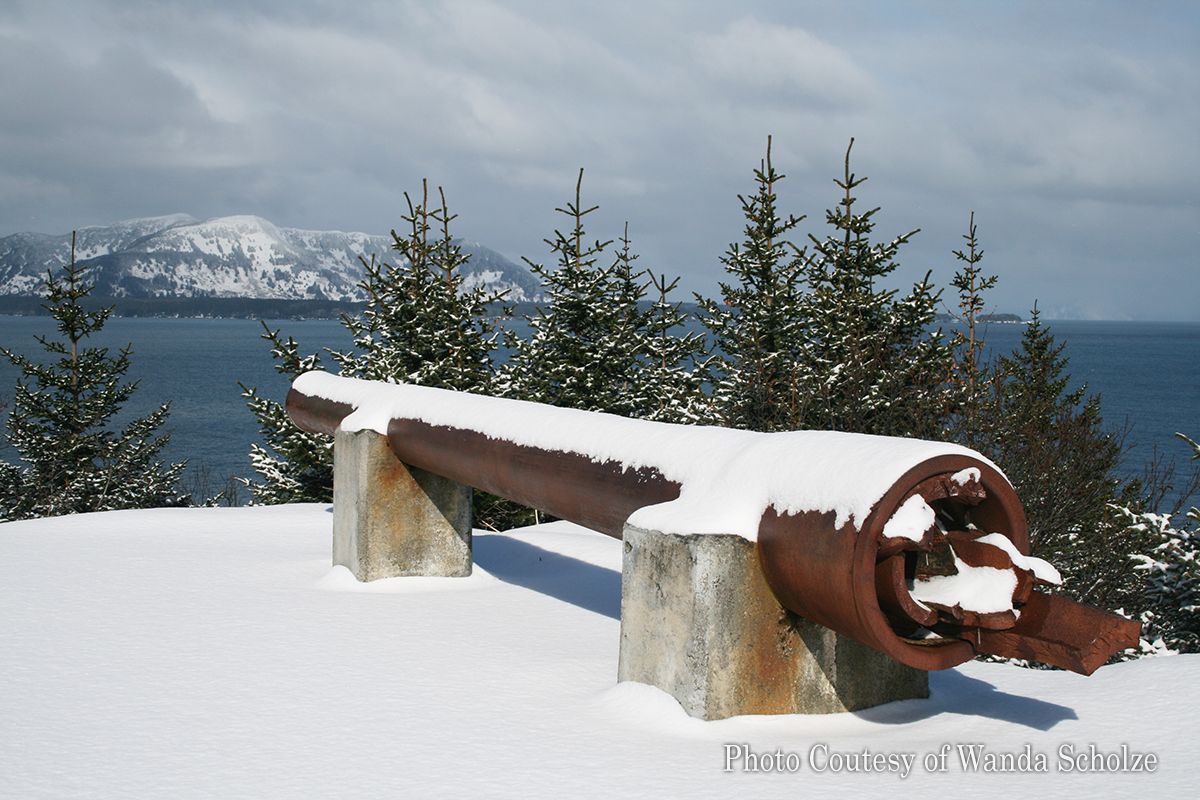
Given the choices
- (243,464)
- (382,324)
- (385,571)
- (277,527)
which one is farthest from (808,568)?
(243,464)

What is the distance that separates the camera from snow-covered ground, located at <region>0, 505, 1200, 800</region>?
10.3 ft

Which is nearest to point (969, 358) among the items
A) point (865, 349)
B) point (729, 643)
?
point (865, 349)

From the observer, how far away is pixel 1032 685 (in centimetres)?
428

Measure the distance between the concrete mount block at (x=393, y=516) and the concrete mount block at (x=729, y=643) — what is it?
299 centimetres

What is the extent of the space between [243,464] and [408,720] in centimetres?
3296

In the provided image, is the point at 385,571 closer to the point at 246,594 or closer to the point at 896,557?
the point at 246,594

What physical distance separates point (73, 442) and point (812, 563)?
18.4 m

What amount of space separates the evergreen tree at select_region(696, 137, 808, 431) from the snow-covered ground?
317 inches

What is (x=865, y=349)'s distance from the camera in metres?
13.4

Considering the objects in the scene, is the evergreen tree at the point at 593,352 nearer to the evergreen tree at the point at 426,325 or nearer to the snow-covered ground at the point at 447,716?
the evergreen tree at the point at 426,325

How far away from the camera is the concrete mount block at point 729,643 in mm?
3521

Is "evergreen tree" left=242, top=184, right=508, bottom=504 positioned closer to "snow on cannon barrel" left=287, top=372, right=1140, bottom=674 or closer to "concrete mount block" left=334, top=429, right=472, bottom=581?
"concrete mount block" left=334, top=429, right=472, bottom=581

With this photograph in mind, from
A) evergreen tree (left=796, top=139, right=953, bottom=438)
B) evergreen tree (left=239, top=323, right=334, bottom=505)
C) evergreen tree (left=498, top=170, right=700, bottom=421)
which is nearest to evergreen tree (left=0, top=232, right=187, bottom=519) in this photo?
evergreen tree (left=239, top=323, right=334, bottom=505)

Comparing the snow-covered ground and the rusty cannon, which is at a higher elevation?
the rusty cannon
